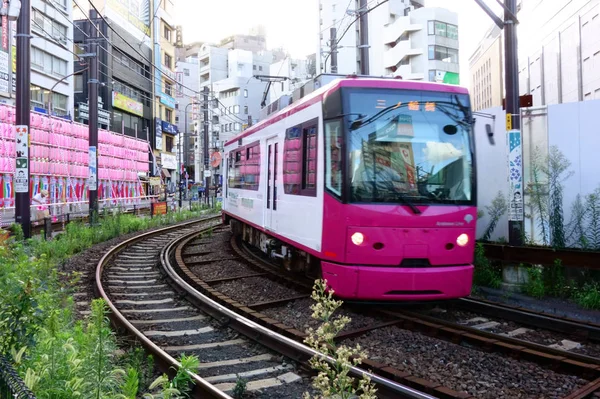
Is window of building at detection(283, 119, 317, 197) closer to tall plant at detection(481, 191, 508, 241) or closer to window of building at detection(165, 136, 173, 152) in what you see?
tall plant at detection(481, 191, 508, 241)

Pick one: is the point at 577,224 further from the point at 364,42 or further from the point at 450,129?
the point at 364,42

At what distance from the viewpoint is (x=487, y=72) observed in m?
75.9

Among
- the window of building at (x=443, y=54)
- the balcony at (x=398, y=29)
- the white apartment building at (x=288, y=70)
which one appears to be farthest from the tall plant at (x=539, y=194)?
the white apartment building at (x=288, y=70)

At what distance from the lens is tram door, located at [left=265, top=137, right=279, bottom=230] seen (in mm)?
9868

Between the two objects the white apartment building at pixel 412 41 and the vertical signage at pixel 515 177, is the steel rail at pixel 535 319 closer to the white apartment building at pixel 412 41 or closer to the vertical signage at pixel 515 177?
the vertical signage at pixel 515 177

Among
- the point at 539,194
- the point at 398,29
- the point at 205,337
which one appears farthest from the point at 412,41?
the point at 205,337

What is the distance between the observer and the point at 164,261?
1191 centimetres

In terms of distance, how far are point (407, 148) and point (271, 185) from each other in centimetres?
365

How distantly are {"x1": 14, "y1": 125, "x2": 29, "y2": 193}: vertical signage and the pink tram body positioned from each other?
8.53m

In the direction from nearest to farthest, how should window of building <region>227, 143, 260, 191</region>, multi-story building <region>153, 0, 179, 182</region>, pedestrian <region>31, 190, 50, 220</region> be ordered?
1. window of building <region>227, 143, 260, 191</region>
2. pedestrian <region>31, 190, 50, 220</region>
3. multi-story building <region>153, 0, 179, 182</region>

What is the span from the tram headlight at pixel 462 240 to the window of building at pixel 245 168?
16.9 ft

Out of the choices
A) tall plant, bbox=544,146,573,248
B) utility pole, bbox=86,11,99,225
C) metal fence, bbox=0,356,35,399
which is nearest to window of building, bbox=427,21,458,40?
utility pole, bbox=86,11,99,225

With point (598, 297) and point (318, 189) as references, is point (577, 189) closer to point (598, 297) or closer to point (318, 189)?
point (598, 297)

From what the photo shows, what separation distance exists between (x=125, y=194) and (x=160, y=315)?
91.0ft
